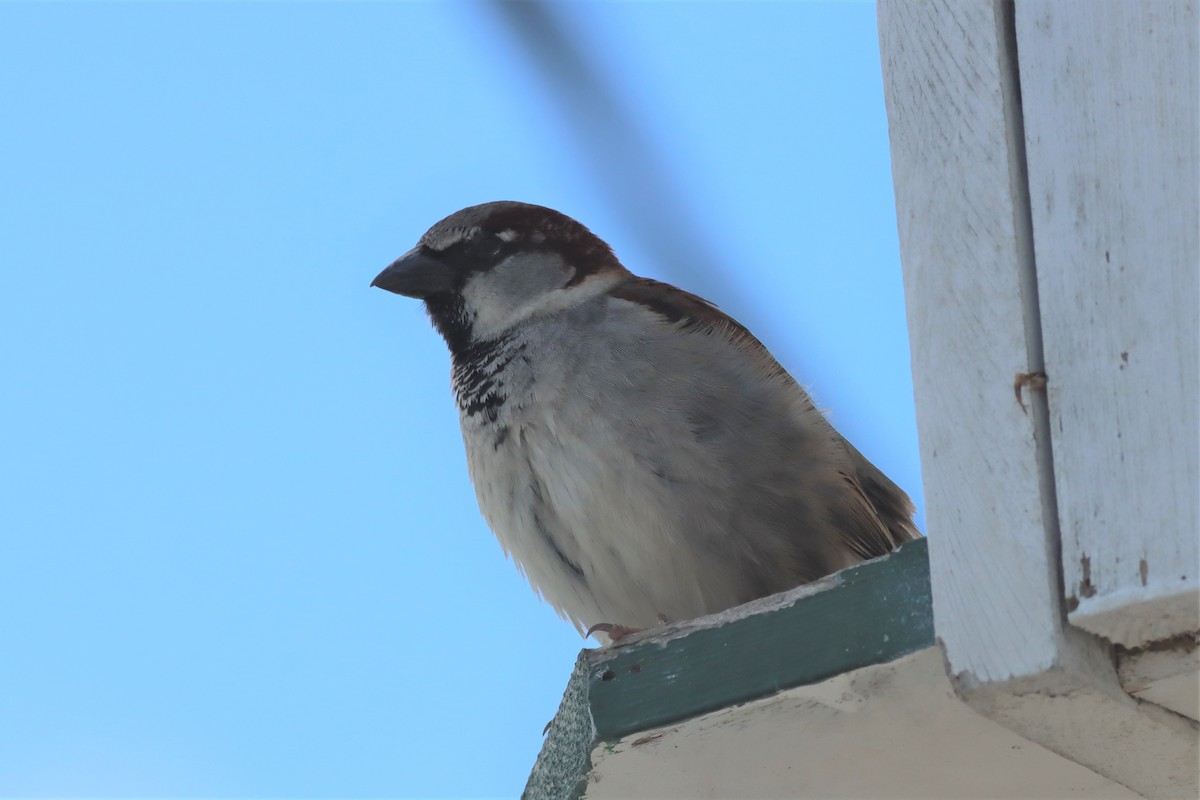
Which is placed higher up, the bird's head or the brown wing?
the bird's head

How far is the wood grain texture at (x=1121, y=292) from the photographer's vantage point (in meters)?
1.17

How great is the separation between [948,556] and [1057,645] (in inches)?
4.9

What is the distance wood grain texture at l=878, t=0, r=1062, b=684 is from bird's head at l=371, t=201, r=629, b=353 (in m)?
1.05

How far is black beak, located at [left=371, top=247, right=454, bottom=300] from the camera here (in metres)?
2.63

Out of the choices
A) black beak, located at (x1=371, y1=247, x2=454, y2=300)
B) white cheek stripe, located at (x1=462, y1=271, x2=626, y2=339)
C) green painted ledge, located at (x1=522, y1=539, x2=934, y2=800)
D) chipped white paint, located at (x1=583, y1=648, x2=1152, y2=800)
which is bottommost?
chipped white paint, located at (x1=583, y1=648, x2=1152, y2=800)

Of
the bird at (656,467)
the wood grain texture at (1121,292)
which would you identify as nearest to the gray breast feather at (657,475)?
the bird at (656,467)

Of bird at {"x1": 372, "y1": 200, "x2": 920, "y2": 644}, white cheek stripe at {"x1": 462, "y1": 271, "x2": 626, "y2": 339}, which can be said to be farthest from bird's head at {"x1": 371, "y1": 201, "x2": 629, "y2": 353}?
bird at {"x1": 372, "y1": 200, "x2": 920, "y2": 644}

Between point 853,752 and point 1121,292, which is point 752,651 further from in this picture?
point 1121,292

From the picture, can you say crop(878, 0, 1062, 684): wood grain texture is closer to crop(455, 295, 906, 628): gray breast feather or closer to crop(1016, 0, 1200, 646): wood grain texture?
crop(1016, 0, 1200, 646): wood grain texture

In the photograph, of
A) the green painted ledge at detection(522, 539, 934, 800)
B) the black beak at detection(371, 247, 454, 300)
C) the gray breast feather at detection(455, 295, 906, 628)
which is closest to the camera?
the green painted ledge at detection(522, 539, 934, 800)

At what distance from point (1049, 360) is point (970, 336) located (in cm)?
8

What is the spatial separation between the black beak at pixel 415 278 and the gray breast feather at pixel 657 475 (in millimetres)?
468

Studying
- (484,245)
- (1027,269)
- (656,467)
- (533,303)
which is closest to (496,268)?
(484,245)

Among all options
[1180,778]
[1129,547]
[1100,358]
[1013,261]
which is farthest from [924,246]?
[1180,778]
